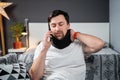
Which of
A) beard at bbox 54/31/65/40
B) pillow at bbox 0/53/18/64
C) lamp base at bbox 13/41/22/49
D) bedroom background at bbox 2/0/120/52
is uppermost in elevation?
bedroom background at bbox 2/0/120/52

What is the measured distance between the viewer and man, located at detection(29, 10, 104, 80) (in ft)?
4.81

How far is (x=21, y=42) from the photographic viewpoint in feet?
12.8

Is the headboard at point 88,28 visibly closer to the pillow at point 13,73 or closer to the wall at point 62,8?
the wall at point 62,8

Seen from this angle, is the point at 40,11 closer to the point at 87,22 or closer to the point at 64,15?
the point at 87,22

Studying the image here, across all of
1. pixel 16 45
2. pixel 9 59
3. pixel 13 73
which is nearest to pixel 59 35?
pixel 13 73

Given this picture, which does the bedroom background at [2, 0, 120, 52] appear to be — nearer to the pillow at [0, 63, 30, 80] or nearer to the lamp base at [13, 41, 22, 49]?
the lamp base at [13, 41, 22, 49]

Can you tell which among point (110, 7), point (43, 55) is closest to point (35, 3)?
point (110, 7)

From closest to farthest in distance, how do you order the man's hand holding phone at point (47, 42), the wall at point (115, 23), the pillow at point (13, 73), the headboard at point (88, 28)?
1. the pillow at point (13, 73)
2. the man's hand holding phone at point (47, 42)
3. the wall at point (115, 23)
4. the headboard at point (88, 28)

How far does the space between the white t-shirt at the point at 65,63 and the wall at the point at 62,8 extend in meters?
2.41

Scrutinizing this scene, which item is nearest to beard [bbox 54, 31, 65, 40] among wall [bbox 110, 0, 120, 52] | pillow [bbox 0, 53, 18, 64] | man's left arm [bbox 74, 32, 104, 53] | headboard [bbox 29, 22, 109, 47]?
man's left arm [bbox 74, 32, 104, 53]

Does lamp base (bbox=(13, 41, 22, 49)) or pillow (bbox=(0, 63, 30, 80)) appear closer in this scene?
pillow (bbox=(0, 63, 30, 80))

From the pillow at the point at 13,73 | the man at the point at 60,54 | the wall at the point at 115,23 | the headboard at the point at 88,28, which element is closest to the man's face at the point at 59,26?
the man at the point at 60,54

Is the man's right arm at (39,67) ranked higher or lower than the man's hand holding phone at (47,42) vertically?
lower

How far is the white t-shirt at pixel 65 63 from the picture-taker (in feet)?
4.88
